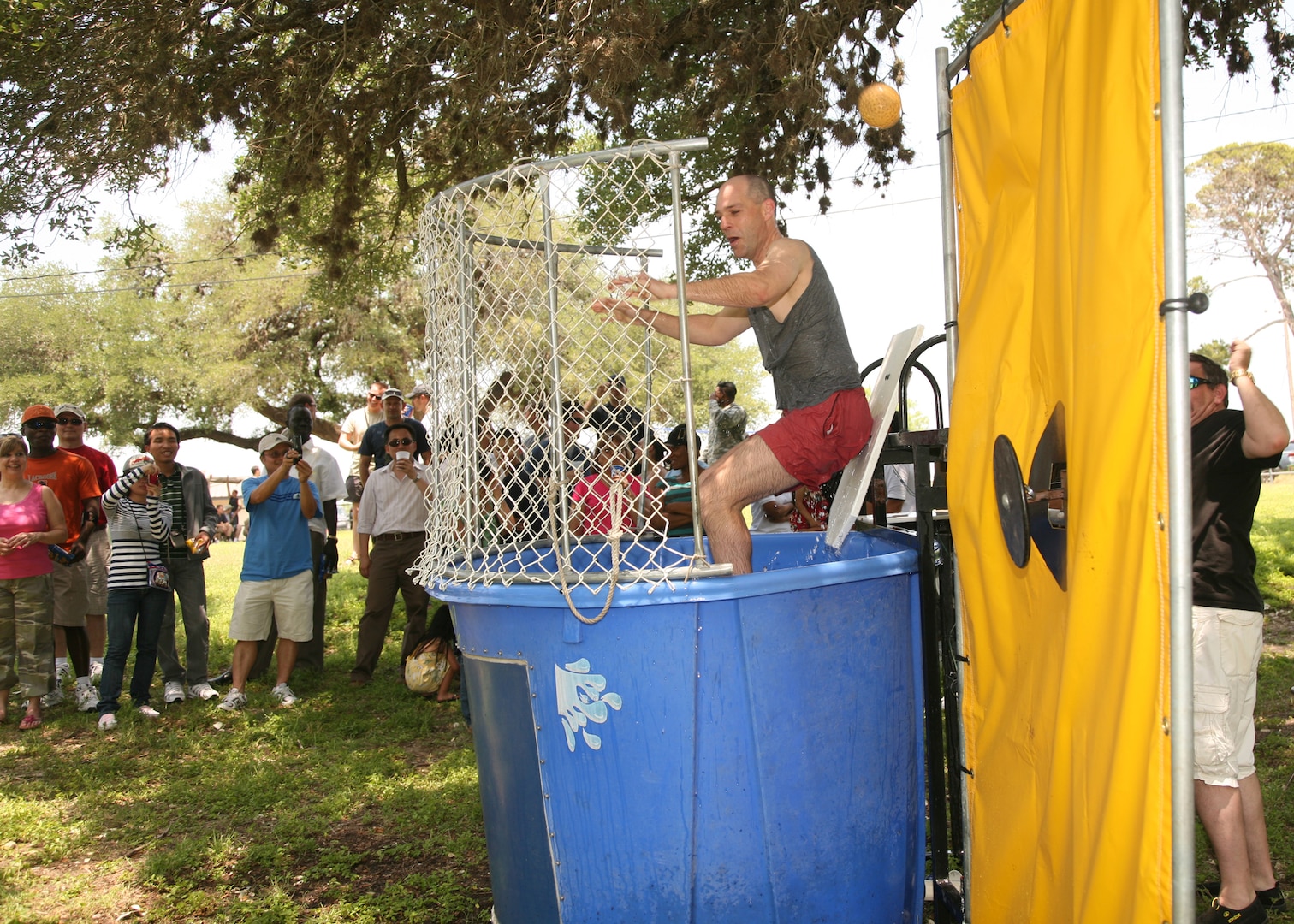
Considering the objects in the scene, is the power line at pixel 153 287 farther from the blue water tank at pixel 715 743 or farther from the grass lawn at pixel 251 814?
the blue water tank at pixel 715 743

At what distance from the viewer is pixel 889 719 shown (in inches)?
120

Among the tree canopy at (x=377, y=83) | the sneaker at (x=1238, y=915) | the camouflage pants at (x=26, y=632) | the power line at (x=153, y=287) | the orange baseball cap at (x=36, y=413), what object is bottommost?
the sneaker at (x=1238, y=915)

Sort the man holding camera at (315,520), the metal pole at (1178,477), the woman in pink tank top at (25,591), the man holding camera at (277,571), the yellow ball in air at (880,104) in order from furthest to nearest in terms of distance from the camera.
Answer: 1. the man holding camera at (315,520)
2. the man holding camera at (277,571)
3. the woman in pink tank top at (25,591)
4. the yellow ball in air at (880,104)
5. the metal pole at (1178,477)

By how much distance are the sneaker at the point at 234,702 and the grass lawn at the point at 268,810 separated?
9cm

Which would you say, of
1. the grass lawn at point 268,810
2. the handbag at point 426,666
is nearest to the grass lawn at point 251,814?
the grass lawn at point 268,810

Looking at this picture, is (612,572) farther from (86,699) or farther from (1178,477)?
(86,699)

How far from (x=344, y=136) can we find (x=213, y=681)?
13.7 ft

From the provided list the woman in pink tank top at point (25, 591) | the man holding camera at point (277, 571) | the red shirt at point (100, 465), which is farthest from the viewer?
the red shirt at point (100, 465)

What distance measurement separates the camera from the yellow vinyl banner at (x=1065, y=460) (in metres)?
1.84

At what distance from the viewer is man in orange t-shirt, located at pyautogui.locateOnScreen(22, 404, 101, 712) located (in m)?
7.20

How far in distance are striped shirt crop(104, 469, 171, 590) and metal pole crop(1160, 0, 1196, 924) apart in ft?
21.7

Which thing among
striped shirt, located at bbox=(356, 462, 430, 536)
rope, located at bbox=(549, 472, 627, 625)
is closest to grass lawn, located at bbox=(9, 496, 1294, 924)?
striped shirt, located at bbox=(356, 462, 430, 536)

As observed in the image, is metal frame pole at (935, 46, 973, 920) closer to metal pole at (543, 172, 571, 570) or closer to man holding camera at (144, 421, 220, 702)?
metal pole at (543, 172, 571, 570)

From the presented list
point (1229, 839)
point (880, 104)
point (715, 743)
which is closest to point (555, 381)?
point (715, 743)
